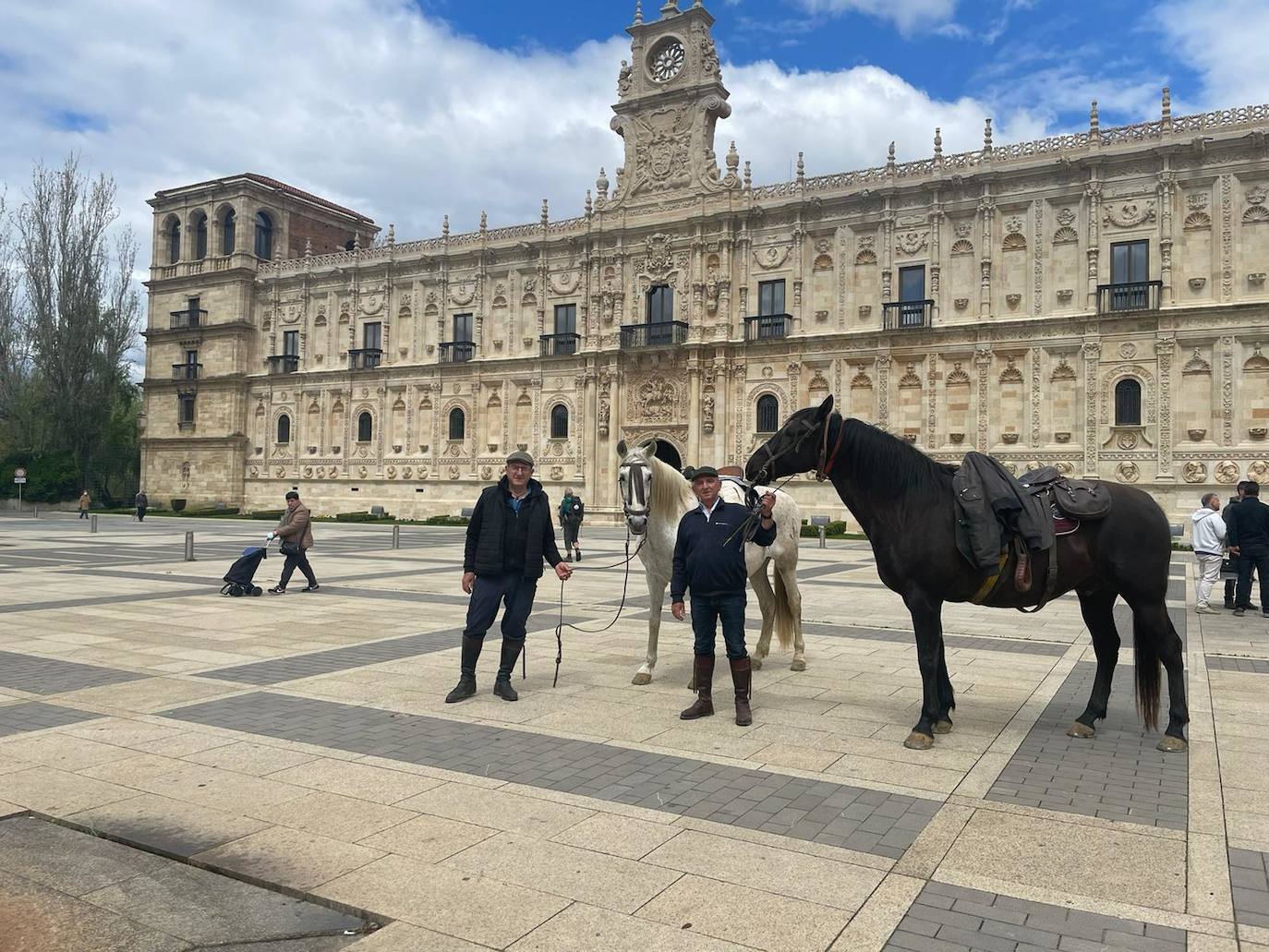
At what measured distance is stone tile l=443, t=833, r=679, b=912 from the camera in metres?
4.04

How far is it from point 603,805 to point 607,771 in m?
0.68

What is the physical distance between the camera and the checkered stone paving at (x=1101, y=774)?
17.4 feet

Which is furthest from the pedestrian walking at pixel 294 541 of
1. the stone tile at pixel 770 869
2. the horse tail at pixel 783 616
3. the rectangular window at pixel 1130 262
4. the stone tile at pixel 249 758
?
the rectangular window at pixel 1130 262

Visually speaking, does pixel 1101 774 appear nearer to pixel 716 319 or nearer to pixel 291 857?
pixel 291 857

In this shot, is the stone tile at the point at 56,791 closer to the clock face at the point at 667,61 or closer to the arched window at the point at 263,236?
the clock face at the point at 667,61

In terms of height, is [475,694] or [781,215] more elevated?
[781,215]

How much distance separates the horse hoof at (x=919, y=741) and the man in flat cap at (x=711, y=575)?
1.32 meters

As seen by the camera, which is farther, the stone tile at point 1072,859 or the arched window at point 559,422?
the arched window at point 559,422

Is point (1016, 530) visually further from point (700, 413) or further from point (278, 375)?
point (278, 375)

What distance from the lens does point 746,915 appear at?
3.84m

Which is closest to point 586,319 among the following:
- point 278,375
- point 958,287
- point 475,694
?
point 958,287

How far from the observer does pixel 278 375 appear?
54.2m

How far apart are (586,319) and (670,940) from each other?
42749 millimetres

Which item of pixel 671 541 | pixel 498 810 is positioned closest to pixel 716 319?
pixel 671 541
